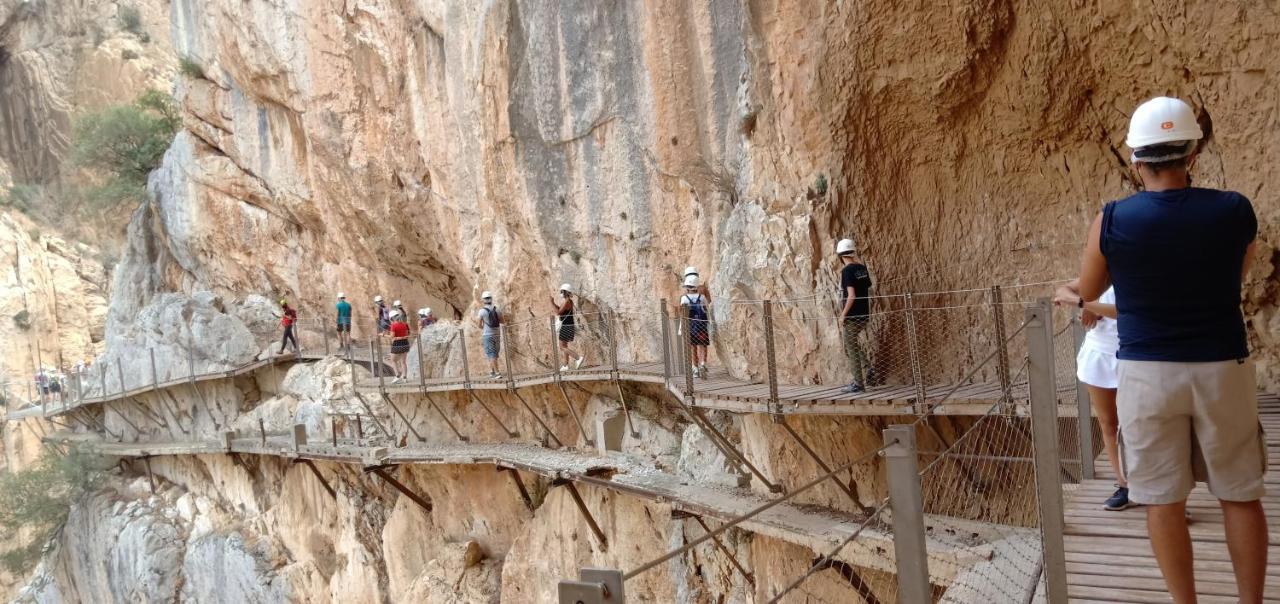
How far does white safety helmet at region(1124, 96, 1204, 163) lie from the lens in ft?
9.21

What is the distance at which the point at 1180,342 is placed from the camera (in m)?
2.80

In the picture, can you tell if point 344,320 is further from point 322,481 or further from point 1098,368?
point 1098,368

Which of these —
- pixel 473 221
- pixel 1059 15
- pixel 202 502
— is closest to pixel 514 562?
pixel 473 221

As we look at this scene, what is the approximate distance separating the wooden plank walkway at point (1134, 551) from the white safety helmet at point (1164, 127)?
1712mm

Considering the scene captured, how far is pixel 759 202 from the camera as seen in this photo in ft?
31.2

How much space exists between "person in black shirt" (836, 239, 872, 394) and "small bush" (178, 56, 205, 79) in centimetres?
2142

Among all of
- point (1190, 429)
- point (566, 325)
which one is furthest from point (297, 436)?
point (1190, 429)

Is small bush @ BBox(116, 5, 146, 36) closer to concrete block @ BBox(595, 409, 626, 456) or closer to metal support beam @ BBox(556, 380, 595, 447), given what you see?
metal support beam @ BBox(556, 380, 595, 447)

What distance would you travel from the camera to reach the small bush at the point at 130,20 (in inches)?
1705

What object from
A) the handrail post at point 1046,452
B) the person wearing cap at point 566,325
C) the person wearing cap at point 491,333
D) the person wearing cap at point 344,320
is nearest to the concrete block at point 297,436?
the person wearing cap at point 344,320

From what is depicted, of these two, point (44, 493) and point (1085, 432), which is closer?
point (1085, 432)

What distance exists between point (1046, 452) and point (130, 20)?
48183mm

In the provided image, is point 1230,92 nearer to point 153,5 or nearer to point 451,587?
point 451,587

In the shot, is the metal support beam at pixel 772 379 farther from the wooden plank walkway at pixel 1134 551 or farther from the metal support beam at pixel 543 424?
the metal support beam at pixel 543 424
